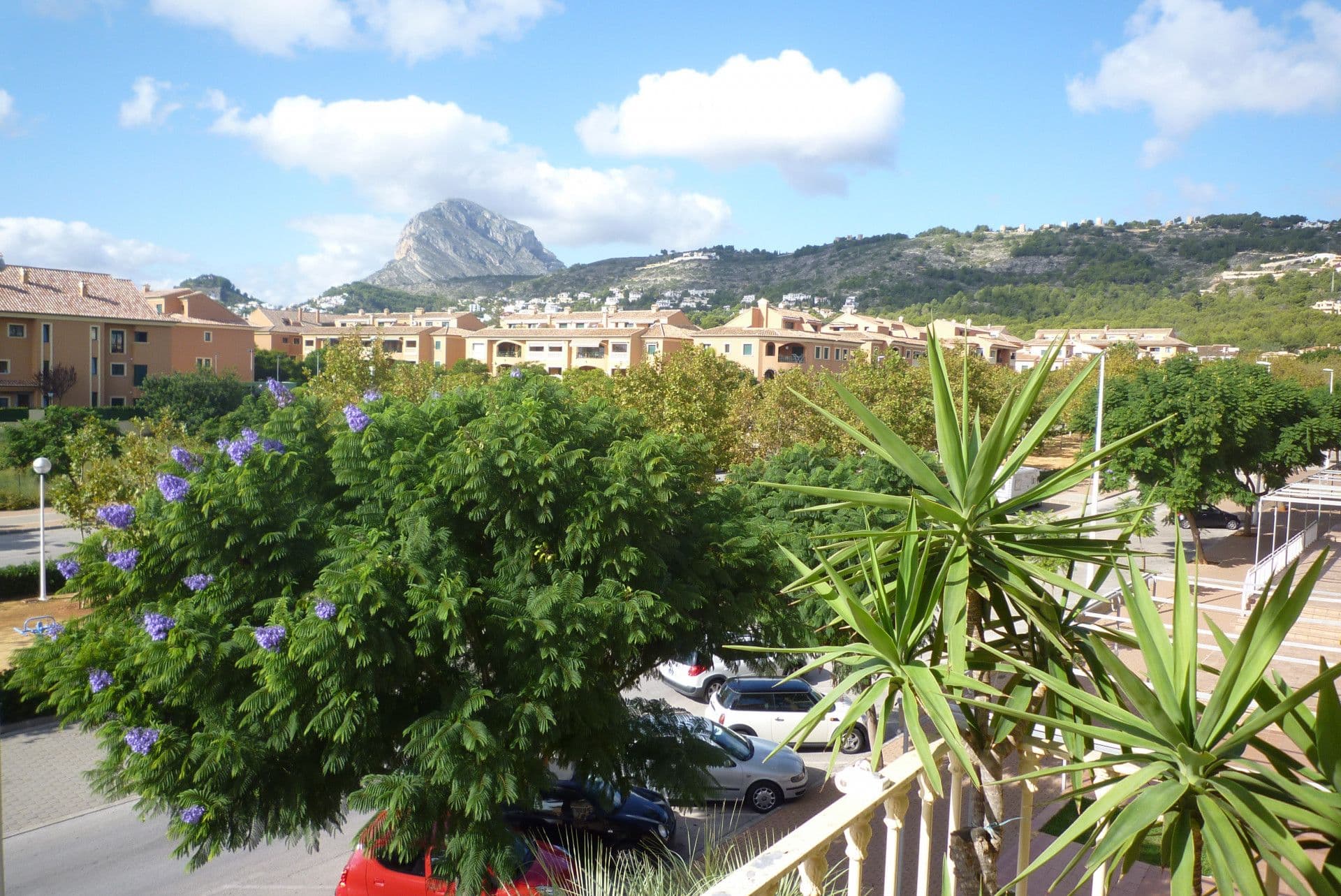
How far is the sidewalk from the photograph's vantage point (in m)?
14.1

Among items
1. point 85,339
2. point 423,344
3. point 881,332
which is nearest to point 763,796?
point 85,339

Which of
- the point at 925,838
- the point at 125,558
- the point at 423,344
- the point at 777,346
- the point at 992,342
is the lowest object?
the point at 925,838

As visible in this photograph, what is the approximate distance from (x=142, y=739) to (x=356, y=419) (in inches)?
130

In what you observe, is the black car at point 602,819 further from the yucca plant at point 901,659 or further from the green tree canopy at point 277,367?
the green tree canopy at point 277,367

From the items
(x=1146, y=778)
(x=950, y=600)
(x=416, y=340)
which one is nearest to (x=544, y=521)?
(x=950, y=600)

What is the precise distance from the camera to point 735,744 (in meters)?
14.3

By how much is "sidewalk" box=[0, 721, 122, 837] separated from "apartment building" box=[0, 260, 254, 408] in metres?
47.0

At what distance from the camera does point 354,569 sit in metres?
7.61

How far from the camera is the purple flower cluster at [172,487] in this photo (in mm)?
8320

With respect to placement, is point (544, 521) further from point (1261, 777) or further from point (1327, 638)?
point (1327, 638)

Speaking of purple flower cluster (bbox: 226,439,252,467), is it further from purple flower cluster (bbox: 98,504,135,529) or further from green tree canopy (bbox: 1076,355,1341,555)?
green tree canopy (bbox: 1076,355,1341,555)

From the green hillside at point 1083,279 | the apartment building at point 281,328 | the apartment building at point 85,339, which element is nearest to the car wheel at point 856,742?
the apartment building at point 85,339

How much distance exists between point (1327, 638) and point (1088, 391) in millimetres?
30325

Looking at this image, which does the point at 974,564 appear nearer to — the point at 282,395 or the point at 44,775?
the point at 282,395
